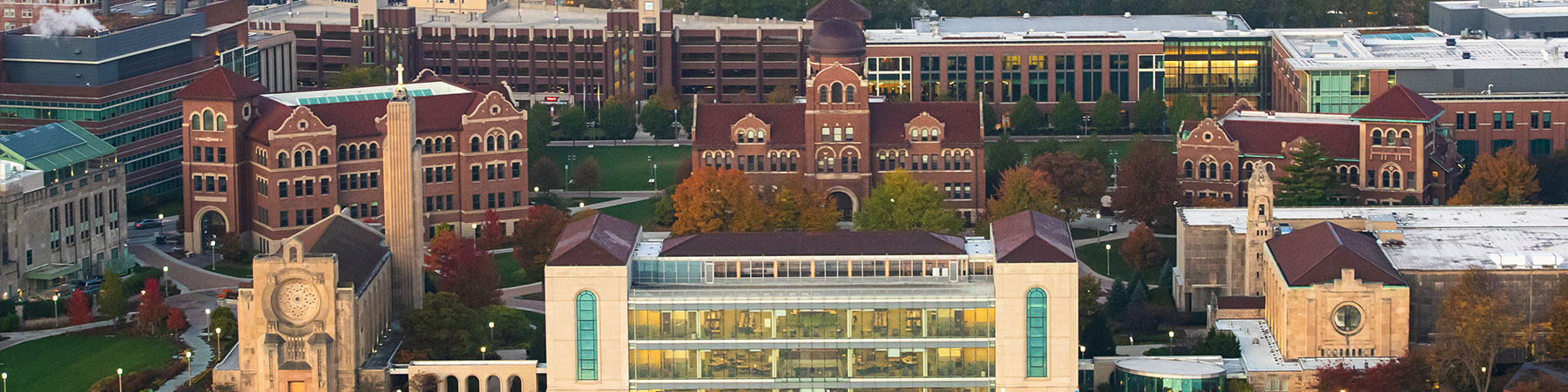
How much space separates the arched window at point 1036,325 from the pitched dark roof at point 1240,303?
751 inches

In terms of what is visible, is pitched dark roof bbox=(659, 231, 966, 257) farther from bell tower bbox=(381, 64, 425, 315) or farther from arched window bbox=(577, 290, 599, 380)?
bell tower bbox=(381, 64, 425, 315)

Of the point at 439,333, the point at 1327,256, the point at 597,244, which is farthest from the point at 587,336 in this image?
the point at 1327,256

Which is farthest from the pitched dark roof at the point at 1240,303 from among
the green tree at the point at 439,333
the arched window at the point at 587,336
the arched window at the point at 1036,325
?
the green tree at the point at 439,333

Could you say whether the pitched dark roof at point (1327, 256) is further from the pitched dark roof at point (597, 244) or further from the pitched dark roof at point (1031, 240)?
the pitched dark roof at point (597, 244)

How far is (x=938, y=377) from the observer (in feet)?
590

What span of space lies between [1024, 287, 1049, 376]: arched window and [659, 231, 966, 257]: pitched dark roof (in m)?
5.94

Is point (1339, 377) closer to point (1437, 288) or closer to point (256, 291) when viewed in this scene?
point (1437, 288)

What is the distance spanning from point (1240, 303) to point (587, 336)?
41199 millimetres

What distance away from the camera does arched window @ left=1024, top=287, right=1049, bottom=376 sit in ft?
586

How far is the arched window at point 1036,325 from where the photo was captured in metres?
179

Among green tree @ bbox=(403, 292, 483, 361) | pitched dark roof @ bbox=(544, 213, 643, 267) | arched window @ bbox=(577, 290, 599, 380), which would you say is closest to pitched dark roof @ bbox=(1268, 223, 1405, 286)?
pitched dark roof @ bbox=(544, 213, 643, 267)

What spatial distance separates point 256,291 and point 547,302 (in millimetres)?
16509

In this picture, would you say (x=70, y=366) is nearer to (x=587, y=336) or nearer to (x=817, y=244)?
(x=587, y=336)

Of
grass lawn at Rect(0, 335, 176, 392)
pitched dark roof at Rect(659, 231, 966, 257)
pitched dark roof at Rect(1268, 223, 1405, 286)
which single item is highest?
pitched dark roof at Rect(659, 231, 966, 257)
